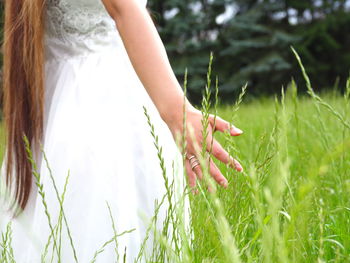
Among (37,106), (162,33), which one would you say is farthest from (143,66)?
(162,33)

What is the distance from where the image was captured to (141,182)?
1357 millimetres

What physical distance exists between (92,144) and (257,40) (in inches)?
470

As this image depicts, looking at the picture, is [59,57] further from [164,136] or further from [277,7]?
[277,7]

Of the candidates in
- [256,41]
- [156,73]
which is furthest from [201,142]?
[256,41]

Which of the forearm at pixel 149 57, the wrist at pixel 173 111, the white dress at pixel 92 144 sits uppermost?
the forearm at pixel 149 57

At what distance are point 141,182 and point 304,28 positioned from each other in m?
13.1

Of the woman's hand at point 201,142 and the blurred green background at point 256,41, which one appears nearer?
the woman's hand at point 201,142

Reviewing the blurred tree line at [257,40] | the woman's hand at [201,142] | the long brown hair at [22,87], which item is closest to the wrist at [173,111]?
the woman's hand at [201,142]

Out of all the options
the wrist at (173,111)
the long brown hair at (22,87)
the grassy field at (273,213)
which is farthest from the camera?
the long brown hair at (22,87)

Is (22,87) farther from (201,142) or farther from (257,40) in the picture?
(257,40)

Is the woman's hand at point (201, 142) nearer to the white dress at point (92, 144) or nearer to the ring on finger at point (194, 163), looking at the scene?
the ring on finger at point (194, 163)

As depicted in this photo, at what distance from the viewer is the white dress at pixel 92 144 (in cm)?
125

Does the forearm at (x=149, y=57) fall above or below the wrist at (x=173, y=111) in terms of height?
above

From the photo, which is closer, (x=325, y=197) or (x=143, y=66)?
(x=143, y=66)
